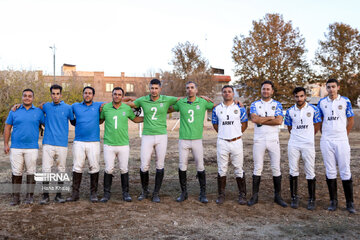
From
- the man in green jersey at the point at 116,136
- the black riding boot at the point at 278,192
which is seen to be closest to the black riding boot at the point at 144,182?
the man in green jersey at the point at 116,136

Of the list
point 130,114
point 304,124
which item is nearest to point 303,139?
point 304,124

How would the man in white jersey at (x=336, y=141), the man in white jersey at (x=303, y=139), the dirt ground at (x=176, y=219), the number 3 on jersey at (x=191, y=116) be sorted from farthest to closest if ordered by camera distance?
1. the number 3 on jersey at (x=191, y=116)
2. the man in white jersey at (x=303, y=139)
3. the man in white jersey at (x=336, y=141)
4. the dirt ground at (x=176, y=219)

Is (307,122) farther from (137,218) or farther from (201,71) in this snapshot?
(201,71)

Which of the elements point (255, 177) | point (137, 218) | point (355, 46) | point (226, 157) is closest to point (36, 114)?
point (137, 218)

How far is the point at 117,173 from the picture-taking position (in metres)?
9.59

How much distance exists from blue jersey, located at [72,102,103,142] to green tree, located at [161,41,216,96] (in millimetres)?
36575

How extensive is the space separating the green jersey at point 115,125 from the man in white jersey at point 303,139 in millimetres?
3090

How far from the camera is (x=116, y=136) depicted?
250 inches

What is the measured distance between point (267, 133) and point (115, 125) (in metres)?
2.79

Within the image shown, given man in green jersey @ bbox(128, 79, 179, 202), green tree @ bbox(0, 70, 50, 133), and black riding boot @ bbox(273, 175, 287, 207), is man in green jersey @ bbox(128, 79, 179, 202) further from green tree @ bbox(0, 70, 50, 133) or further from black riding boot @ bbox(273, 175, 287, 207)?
green tree @ bbox(0, 70, 50, 133)

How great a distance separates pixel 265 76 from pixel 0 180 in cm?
2695

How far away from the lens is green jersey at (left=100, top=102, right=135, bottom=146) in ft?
20.9

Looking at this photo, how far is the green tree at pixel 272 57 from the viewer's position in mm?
31484

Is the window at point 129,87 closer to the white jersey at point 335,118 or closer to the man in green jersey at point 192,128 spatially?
the man in green jersey at point 192,128
